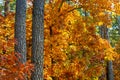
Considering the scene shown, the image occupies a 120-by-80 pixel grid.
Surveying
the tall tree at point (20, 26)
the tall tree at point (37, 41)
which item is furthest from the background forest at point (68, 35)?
the tall tree at point (37, 41)

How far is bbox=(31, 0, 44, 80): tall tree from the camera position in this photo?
10.3 meters

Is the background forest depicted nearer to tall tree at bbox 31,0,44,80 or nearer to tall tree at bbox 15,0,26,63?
tall tree at bbox 15,0,26,63

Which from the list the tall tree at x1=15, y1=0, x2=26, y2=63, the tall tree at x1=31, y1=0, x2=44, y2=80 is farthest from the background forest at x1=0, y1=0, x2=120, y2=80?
the tall tree at x1=31, y1=0, x2=44, y2=80

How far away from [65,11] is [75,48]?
220 centimetres

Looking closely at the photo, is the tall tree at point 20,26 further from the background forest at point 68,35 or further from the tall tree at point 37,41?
the background forest at point 68,35

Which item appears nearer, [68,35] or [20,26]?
[20,26]

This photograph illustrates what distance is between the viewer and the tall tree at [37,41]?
10.3m

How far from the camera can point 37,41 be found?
1048 centimetres

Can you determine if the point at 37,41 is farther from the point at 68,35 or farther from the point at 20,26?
the point at 68,35

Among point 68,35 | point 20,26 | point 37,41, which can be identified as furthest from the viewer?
point 68,35

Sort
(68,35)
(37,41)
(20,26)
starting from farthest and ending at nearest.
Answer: (68,35) < (20,26) < (37,41)

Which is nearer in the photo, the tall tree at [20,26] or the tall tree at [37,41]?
the tall tree at [37,41]

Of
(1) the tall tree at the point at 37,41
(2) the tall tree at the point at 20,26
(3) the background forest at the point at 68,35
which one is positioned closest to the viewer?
(1) the tall tree at the point at 37,41

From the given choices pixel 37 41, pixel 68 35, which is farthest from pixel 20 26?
pixel 68 35
